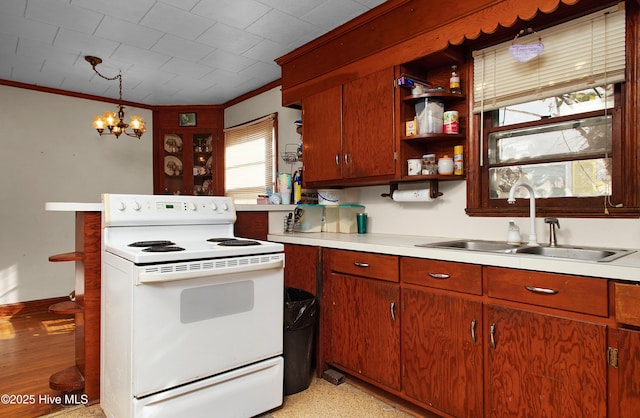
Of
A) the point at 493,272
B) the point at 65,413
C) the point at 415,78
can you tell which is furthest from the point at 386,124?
the point at 65,413

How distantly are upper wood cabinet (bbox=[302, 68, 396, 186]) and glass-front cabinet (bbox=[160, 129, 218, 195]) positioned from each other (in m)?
2.35

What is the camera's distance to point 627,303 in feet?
4.19

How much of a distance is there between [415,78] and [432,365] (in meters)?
1.66

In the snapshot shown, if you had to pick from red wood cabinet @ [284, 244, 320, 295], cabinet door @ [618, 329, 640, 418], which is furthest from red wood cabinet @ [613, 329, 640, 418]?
red wood cabinet @ [284, 244, 320, 295]

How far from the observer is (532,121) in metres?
2.10

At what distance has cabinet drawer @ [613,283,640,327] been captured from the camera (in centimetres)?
126

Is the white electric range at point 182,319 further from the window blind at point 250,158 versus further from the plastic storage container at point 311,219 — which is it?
the window blind at point 250,158

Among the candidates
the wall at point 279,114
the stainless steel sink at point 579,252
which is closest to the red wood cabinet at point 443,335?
the stainless steel sink at point 579,252

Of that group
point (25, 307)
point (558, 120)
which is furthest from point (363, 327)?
point (25, 307)

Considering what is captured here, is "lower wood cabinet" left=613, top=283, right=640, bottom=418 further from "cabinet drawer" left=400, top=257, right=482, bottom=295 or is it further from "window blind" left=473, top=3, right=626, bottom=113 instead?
"window blind" left=473, top=3, right=626, bottom=113

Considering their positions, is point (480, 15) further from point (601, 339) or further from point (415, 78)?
point (601, 339)

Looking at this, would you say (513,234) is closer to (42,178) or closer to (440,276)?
(440,276)

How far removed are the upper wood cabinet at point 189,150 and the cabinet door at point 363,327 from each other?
3.02m

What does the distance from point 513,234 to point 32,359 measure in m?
3.31
